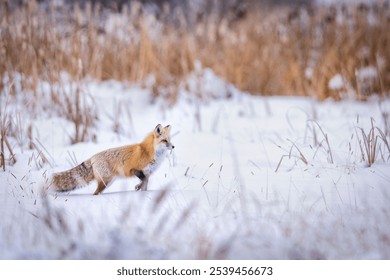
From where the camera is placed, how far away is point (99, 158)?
2.94 meters

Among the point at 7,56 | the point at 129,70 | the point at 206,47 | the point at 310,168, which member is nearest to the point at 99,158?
the point at 310,168

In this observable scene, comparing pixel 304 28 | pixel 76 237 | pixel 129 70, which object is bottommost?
pixel 76 237

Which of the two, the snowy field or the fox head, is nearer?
the snowy field

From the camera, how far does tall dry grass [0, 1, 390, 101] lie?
5.66 m

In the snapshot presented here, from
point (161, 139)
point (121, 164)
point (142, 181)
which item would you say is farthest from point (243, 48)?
point (142, 181)

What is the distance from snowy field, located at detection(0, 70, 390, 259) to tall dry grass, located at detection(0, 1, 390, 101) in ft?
4.89

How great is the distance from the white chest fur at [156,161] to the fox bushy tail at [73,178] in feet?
1.21

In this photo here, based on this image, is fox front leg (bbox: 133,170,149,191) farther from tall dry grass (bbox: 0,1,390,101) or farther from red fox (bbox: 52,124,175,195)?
tall dry grass (bbox: 0,1,390,101)

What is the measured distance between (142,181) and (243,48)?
4.81m

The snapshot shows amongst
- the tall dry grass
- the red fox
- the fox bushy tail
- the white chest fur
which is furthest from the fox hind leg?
the tall dry grass

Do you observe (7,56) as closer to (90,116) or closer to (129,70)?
(90,116)

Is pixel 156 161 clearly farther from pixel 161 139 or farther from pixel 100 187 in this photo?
pixel 100 187

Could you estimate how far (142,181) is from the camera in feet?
9.19

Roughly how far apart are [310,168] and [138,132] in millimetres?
1989
